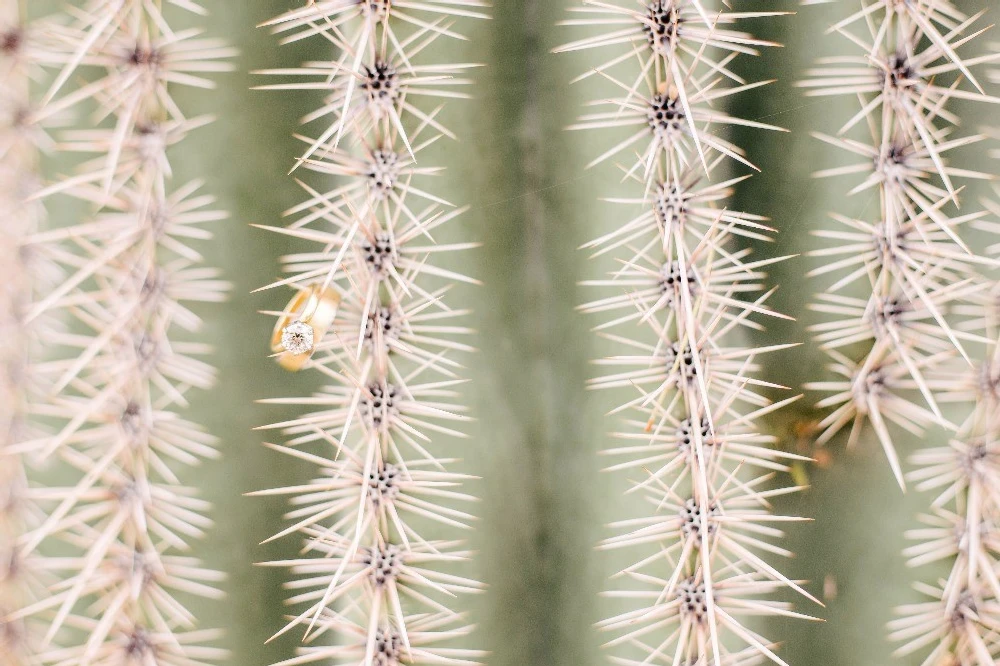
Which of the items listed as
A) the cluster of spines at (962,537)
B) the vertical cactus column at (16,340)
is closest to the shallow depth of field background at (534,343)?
the cluster of spines at (962,537)

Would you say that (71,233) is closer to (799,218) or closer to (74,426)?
(74,426)

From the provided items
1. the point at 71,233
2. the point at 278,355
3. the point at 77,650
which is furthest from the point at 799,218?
the point at 77,650

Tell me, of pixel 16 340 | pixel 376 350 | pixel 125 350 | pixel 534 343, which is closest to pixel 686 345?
pixel 534 343

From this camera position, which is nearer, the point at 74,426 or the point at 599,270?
the point at 74,426

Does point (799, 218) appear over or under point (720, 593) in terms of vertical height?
over

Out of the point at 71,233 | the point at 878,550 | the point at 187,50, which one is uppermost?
the point at 187,50

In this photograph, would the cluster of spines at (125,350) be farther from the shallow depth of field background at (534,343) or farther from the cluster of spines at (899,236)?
the cluster of spines at (899,236)

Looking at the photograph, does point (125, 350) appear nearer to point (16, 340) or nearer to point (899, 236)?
point (16, 340)
